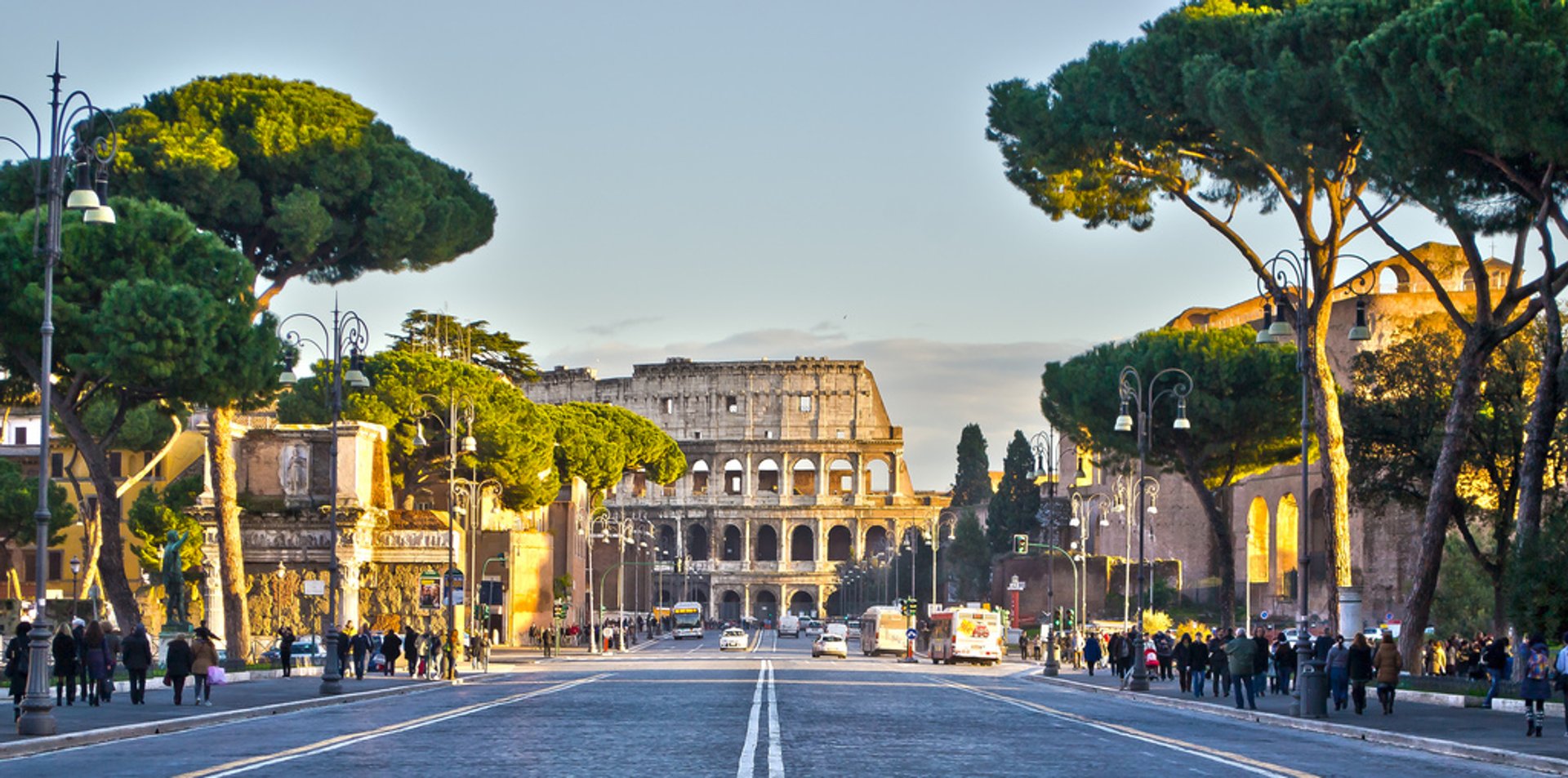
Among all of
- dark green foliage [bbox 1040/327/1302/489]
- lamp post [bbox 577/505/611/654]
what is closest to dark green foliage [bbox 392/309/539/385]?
lamp post [bbox 577/505/611/654]

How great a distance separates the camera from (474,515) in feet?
201

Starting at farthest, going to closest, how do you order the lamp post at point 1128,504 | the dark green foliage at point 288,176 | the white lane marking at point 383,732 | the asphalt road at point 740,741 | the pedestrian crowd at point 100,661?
the lamp post at point 1128,504 < the dark green foliage at point 288,176 < the pedestrian crowd at point 100,661 < the asphalt road at point 740,741 < the white lane marking at point 383,732

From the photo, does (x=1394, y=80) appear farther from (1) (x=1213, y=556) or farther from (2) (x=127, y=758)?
(1) (x=1213, y=556)

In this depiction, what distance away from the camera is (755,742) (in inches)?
709

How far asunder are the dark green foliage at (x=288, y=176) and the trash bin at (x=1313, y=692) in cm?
2443

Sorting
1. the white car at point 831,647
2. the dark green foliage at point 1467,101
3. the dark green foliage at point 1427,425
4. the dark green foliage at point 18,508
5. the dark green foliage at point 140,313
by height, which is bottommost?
the white car at point 831,647

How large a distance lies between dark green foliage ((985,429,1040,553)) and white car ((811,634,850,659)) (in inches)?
1072

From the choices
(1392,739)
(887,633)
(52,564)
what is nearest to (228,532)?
(1392,739)

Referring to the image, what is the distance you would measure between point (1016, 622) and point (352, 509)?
122 feet

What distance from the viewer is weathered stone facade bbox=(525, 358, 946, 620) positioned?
520 feet

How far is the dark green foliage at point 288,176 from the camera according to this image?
41.4 meters

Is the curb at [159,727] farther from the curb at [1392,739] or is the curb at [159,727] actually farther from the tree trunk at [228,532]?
the curb at [1392,739]

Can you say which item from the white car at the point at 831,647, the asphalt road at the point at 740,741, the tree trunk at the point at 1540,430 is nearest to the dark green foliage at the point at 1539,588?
the tree trunk at the point at 1540,430

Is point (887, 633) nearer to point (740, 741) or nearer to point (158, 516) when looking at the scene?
point (158, 516)
